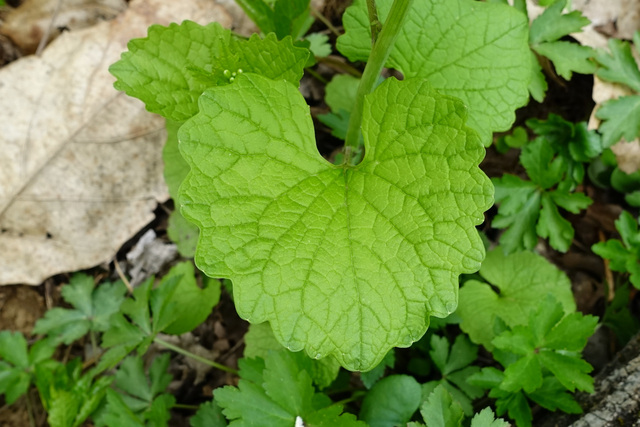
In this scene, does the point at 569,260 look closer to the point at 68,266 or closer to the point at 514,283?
the point at 514,283

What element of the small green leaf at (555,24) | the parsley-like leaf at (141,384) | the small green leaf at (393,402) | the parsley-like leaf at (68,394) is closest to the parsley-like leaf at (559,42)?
the small green leaf at (555,24)

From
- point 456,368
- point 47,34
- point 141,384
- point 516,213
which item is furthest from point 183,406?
point 47,34

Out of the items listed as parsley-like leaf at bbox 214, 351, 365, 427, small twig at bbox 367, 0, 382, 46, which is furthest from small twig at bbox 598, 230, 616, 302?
small twig at bbox 367, 0, 382, 46

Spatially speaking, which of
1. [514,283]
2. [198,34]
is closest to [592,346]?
[514,283]

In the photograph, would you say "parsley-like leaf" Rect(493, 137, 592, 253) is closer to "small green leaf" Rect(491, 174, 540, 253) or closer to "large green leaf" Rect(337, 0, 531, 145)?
"small green leaf" Rect(491, 174, 540, 253)

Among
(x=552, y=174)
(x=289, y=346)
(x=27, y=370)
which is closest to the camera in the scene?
(x=289, y=346)

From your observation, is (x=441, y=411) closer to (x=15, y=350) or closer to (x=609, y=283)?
(x=609, y=283)

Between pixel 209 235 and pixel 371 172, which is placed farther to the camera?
pixel 371 172
